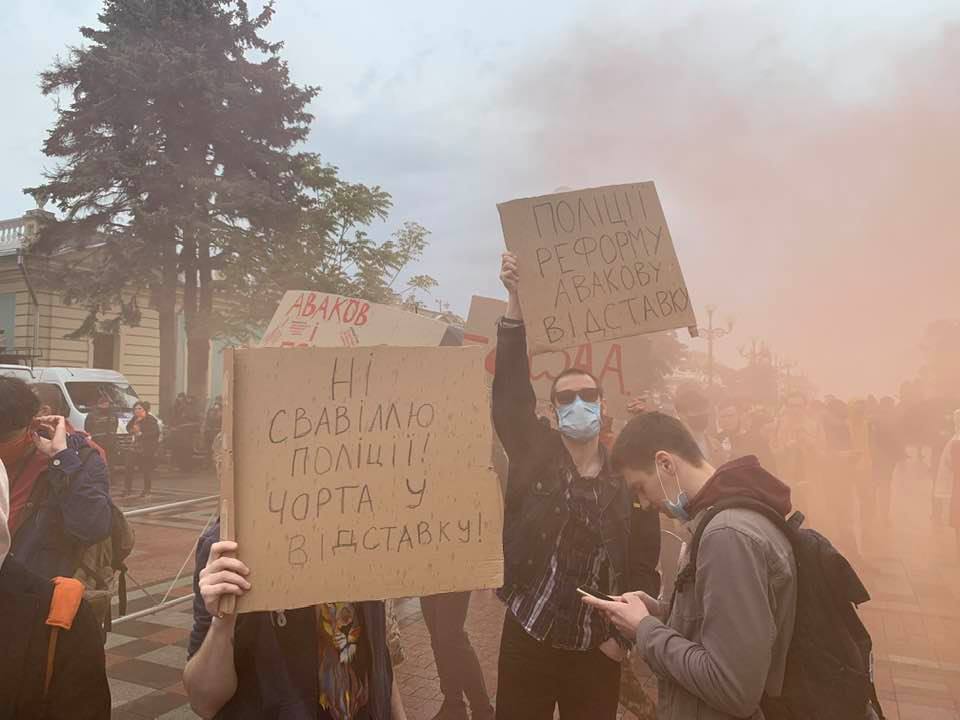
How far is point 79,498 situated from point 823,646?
2.99m

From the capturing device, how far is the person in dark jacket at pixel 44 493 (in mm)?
3035

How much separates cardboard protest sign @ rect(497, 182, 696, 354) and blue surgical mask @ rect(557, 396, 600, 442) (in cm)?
36

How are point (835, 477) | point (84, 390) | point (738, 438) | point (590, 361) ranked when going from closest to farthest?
point (590, 361) < point (738, 438) < point (835, 477) < point (84, 390)

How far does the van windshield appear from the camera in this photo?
1702cm

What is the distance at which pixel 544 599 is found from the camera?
266 cm

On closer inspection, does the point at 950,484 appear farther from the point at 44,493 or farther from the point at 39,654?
the point at 39,654

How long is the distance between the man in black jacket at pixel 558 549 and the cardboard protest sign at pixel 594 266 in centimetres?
13

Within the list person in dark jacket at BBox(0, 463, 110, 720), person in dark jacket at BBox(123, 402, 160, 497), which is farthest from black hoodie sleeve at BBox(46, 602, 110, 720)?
person in dark jacket at BBox(123, 402, 160, 497)

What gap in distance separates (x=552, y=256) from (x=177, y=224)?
20933 mm

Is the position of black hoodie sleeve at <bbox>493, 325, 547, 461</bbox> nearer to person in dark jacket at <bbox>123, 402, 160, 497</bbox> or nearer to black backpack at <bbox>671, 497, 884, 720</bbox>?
black backpack at <bbox>671, 497, 884, 720</bbox>

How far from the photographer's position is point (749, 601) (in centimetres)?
175

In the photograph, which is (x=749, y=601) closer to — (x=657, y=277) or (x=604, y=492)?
(x=604, y=492)

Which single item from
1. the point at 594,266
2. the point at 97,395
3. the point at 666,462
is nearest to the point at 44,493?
the point at 594,266

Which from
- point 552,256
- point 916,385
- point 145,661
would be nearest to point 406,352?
point 552,256
